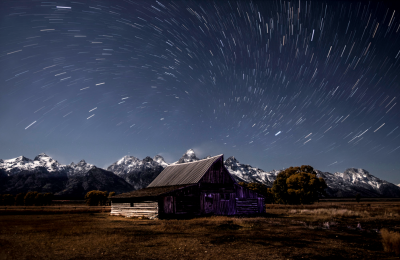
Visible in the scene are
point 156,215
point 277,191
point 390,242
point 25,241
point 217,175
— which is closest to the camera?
point 390,242

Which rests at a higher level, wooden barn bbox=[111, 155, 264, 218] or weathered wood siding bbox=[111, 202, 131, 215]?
wooden barn bbox=[111, 155, 264, 218]

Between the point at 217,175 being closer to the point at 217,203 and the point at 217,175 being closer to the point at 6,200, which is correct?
the point at 217,203

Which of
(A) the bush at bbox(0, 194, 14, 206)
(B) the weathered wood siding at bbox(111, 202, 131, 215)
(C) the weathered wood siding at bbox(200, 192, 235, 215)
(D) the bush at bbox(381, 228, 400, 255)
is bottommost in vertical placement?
(A) the bush at bbox(0, 194, 14, 206)

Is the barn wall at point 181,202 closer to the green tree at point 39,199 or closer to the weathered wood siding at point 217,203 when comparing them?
the weathered wood siding at point 217,203

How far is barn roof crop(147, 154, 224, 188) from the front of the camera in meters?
30.8

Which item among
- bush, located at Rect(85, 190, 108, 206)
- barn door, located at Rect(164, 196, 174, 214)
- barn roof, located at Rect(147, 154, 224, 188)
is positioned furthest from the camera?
bush, located at Rect(85, 190, 108, 206)

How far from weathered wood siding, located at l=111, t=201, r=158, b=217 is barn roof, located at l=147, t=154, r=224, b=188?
5557 mm

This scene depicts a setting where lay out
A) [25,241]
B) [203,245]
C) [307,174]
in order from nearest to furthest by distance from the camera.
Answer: [203,245] < [25,241] < [307,174]

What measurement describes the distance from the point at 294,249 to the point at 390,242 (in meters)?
4.06

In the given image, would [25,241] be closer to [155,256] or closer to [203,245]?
[155,256]

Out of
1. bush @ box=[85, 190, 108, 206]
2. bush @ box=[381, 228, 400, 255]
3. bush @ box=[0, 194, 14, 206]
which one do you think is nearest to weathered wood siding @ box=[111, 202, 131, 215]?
bush @ box=[381, 228, 400, 255]

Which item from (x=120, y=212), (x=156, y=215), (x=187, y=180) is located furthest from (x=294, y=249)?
(x=120, y=212)

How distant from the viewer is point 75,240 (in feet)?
41.9

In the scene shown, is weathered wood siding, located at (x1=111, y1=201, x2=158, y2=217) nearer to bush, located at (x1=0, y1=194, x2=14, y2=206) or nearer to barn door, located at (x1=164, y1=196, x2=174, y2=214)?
barn door, located at (x1=164, y1=196, x2=174, y2=214)
